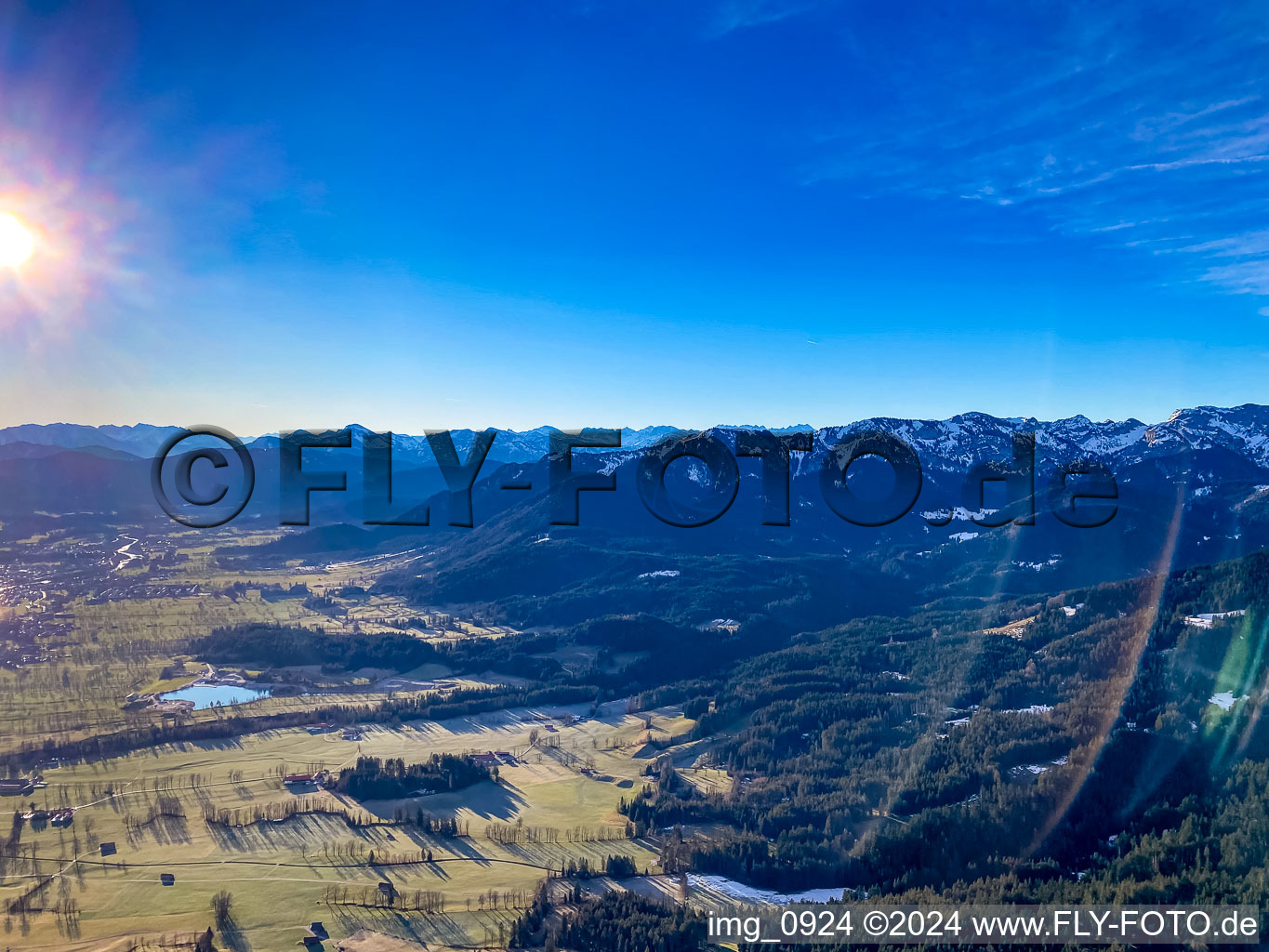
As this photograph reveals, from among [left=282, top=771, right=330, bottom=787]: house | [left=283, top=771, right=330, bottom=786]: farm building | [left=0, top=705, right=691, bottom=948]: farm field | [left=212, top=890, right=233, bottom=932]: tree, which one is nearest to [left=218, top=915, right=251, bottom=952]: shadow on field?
[left=0, top=705, right=691, bottom=948]: farm field

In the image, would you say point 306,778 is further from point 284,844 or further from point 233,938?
point 233,938

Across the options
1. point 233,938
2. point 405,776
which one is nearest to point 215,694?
point 405,776

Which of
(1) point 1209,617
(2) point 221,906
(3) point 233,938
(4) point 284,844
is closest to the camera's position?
(3) point 233,938

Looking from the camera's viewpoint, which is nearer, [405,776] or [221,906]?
[221,906]

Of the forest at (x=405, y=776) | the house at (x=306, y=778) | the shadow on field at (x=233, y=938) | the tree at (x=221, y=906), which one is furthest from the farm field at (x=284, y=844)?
the forest at (x=405, y=776)

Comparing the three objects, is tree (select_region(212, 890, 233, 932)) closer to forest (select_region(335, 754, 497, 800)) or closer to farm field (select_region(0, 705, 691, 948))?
farm field (select_region(0, 705, 691, 948))

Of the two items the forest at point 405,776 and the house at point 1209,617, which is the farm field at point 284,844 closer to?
the forest at point 405,776
